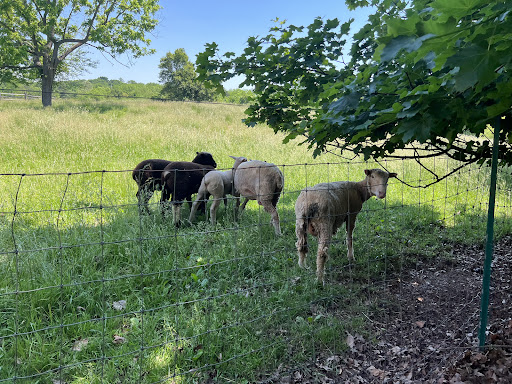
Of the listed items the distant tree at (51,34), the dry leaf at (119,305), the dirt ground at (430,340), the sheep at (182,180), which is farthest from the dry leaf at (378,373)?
the distant tree at (51,34)

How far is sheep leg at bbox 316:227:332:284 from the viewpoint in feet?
14.5

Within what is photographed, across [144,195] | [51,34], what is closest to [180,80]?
[51,34]

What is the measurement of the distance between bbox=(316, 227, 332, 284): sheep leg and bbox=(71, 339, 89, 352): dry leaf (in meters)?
2.57

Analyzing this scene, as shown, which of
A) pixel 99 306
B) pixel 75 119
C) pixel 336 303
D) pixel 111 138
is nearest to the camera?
pixel 99 306

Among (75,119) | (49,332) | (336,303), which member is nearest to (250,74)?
(336,303)

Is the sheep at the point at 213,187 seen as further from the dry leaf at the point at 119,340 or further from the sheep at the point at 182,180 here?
the dry leaf at the point at 119,340

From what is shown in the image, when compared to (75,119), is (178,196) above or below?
below

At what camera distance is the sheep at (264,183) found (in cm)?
607

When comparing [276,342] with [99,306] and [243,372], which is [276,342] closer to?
[243,372]

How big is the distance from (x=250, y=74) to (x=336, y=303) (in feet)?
10.1

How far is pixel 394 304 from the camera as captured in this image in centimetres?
431

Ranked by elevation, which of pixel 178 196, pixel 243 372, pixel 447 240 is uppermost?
pixel 178 196

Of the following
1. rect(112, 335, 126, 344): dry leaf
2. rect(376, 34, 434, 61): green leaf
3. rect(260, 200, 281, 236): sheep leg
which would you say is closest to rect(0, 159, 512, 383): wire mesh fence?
rect(112, 335, 126, 344): dry leaf

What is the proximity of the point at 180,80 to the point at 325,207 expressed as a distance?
140 feet
